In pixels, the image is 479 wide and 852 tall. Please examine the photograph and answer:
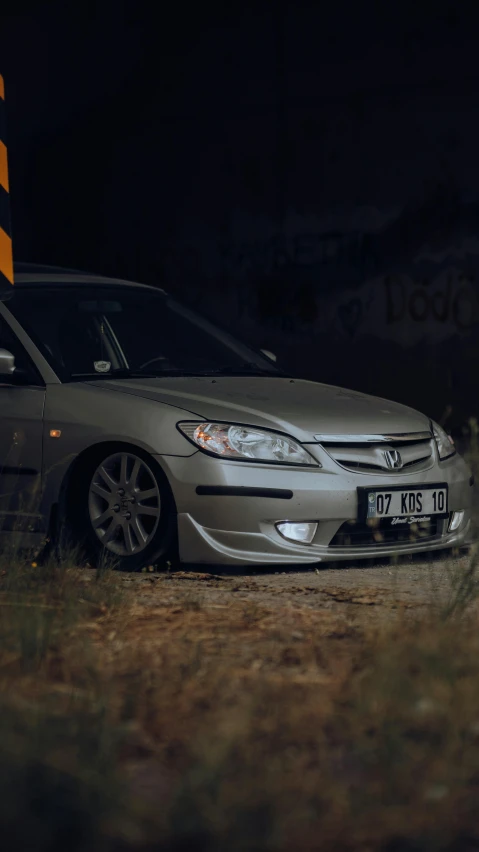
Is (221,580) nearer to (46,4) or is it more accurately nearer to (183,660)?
(183,660)

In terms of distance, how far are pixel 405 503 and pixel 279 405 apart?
758mm

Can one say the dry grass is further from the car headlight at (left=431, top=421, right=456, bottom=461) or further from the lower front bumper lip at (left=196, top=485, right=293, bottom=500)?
the car headlight at (left=431, top=421, right=456, bottom=461)

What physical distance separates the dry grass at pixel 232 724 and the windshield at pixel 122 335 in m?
2.01

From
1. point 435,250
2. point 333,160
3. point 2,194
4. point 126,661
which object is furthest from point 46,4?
point 126,661

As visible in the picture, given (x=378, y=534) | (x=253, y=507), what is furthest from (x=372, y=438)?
(x=253, y=507)

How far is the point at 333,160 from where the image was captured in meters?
11.9

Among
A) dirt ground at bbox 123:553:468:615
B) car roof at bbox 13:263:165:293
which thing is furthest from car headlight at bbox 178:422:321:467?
car roof at bbox 13:263:165:293

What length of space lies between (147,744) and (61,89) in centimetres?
1107

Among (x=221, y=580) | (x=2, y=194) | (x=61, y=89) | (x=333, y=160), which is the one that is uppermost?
(x=61, y=89)

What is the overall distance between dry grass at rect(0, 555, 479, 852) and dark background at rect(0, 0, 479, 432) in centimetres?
565

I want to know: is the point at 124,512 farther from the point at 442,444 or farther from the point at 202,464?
the point at 442,444

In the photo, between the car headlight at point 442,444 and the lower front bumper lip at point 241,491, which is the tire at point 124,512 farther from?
the car headlight at point 442,444

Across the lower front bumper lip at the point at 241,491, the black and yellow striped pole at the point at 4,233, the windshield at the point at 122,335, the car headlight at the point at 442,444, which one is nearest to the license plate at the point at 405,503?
the car headlight at the point at 442,444

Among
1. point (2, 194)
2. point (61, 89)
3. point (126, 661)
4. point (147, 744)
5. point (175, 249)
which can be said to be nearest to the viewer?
point (147, 744)
